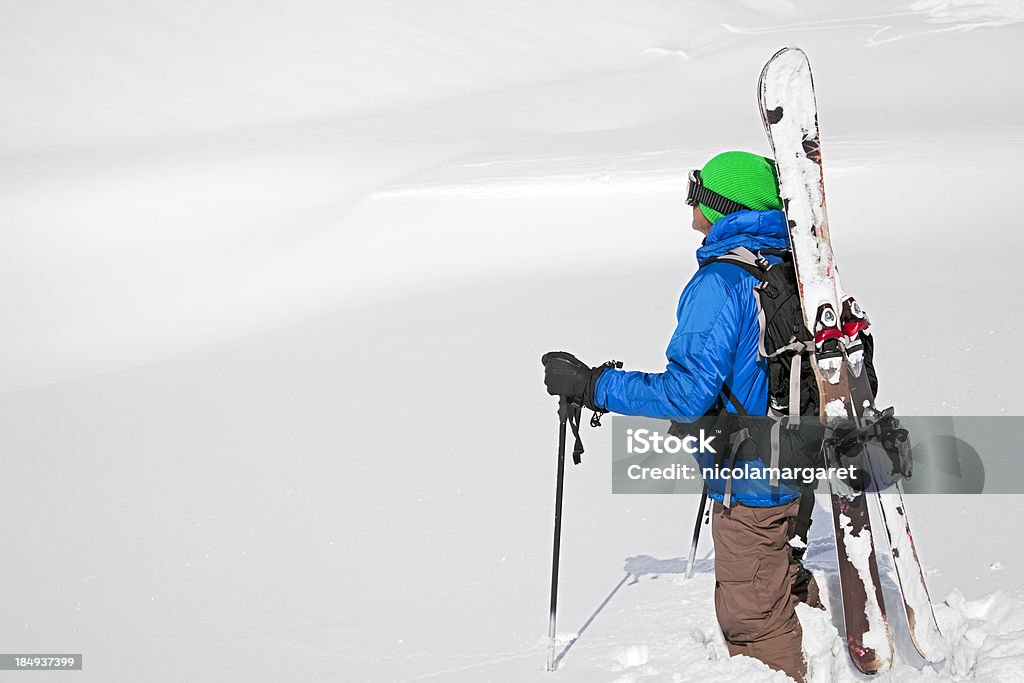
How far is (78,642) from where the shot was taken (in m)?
3.91

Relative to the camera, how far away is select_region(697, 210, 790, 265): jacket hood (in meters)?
2.49

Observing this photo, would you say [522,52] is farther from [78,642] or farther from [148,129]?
[78,642]

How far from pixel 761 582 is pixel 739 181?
3.63 ft

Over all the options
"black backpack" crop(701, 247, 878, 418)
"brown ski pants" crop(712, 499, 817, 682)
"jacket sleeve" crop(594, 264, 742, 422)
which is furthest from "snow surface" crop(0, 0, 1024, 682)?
"jacket sleeve" crop(594, 264, 742, 422)

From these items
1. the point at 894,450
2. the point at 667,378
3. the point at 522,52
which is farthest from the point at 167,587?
the point at 522,52

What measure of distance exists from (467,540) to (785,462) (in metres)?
2.03

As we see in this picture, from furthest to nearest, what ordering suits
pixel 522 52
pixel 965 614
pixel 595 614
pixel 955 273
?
pixel 522 52 → pixel 955 273 → pixel 595 614 → pixel 965 614

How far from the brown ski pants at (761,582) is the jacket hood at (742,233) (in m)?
0.72

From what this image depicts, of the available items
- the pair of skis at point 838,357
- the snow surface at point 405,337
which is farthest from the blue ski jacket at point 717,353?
the snow surface at point 405,337

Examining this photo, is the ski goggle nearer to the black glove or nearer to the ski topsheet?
the ski topsheet

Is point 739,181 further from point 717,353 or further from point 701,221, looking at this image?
point 717,353

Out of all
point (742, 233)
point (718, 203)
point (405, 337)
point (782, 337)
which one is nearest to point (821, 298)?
point (782, 337)

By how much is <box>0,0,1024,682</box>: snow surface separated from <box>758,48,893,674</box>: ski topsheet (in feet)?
0.50

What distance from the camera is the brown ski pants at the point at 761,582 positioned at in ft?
8.57
